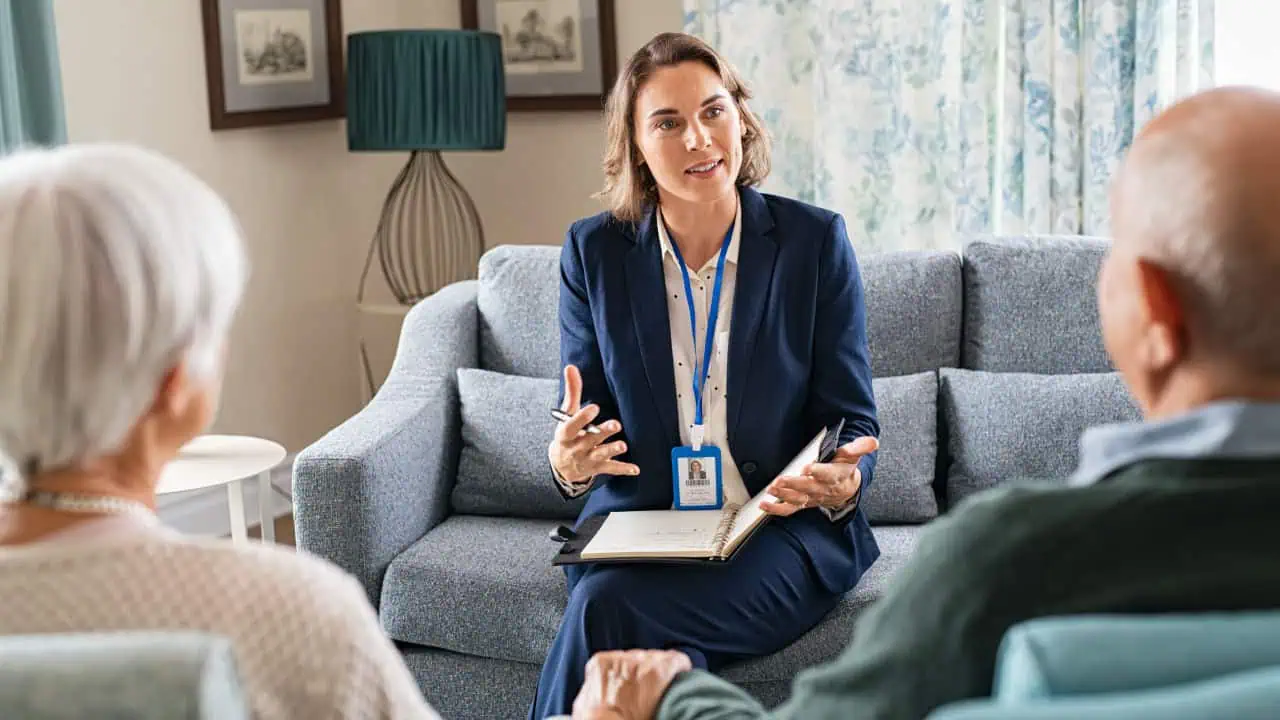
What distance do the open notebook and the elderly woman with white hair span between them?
119 cm

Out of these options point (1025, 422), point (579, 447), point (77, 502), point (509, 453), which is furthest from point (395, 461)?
point (77, 502)

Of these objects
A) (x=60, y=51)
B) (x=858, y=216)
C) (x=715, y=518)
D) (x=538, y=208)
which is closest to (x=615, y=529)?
(x=715, y=518)

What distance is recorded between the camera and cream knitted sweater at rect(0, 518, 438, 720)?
1.16m

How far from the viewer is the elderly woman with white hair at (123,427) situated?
1.15 metres

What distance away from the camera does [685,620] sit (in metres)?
2.45

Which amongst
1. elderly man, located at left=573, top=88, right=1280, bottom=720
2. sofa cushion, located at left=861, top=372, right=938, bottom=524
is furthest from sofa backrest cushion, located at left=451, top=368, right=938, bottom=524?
elderly man, located at left=573, top=88, right=1280, bottom=720

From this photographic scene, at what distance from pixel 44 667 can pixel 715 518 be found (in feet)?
5.31

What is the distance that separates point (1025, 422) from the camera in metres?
2.93

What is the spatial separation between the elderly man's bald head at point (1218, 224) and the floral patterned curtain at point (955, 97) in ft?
8.63

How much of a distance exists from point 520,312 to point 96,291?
2.15m

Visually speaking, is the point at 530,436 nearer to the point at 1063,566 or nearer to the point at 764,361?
the point at 764,361

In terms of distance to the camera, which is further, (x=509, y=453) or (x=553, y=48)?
(x=553, y=48)

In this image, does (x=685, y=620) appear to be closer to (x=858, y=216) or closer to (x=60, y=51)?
(x=858, y=216)

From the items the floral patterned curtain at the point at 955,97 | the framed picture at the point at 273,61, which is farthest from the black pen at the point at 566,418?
the framed picture at the point at 273,61
